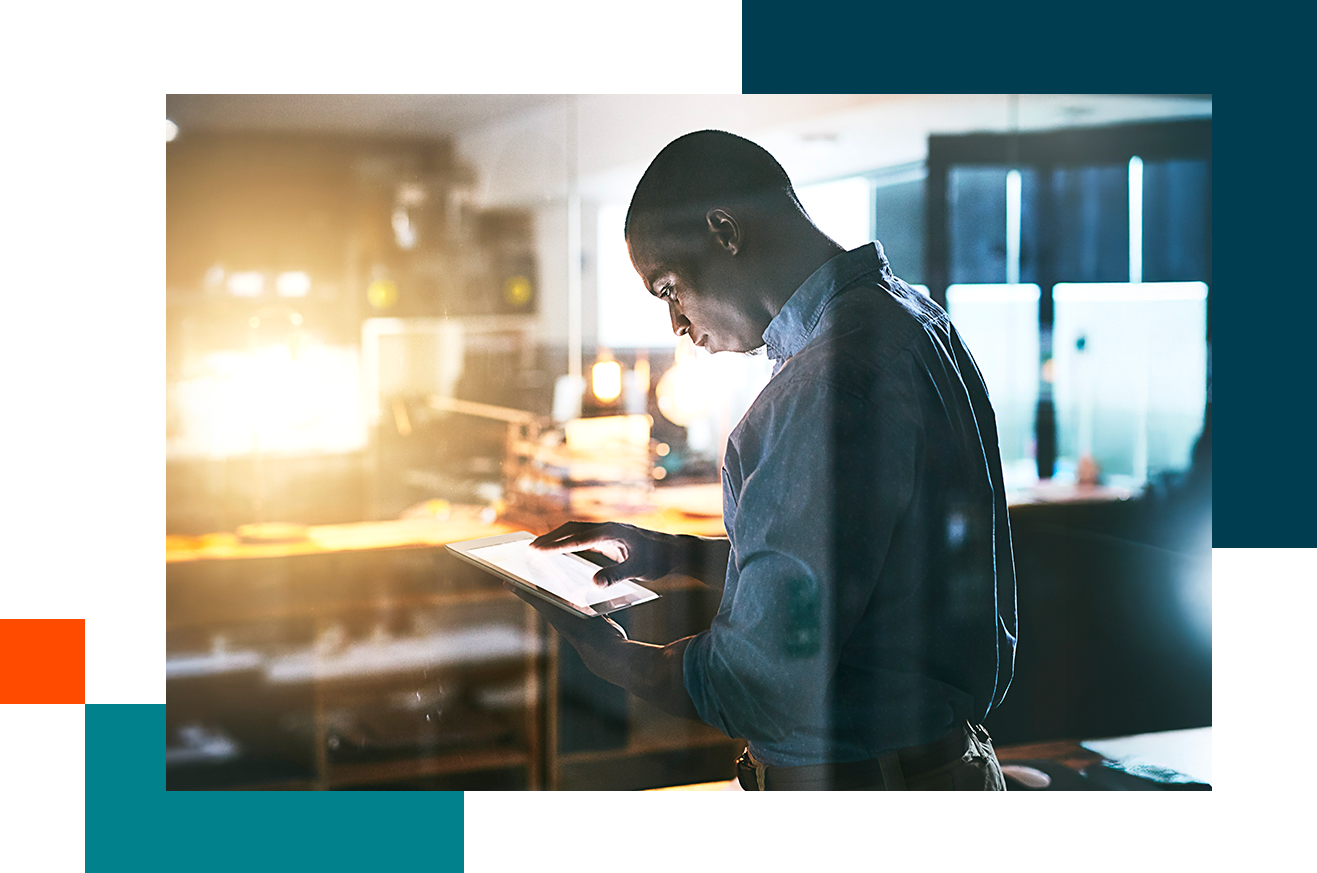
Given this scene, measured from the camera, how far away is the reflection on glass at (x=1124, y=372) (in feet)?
9.84

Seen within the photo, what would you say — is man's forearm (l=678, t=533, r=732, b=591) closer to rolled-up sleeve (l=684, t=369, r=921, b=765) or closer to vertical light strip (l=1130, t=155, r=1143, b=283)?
rolled-up sleeve (l=684, t=369, r=921, b=765)

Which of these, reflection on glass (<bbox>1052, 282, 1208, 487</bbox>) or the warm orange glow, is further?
reflection on glass (<bbox>1052, 282, 1208, 487</bbox>)

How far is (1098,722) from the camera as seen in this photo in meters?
3.03

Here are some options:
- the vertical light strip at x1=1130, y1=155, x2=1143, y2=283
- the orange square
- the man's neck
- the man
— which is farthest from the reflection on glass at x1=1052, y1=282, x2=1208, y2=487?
the orange square

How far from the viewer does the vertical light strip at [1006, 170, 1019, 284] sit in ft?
9.74

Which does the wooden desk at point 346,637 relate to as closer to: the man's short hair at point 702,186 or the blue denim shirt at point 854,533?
the blue denim shirt at point 854,533

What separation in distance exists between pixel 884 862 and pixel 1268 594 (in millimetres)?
1271

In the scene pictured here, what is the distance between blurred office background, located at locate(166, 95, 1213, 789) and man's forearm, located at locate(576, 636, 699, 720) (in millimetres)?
39

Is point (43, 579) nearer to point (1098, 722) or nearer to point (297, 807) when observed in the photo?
point (297, 807)

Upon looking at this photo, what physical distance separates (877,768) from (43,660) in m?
2.14

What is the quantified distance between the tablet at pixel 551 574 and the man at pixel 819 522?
3 centimetres

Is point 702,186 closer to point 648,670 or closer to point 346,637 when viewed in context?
point 648,670
